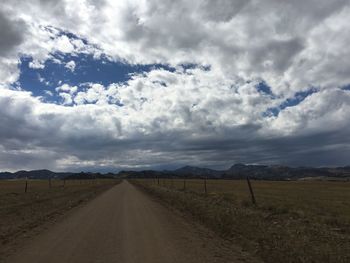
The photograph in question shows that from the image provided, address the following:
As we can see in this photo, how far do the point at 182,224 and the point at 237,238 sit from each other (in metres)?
4.42

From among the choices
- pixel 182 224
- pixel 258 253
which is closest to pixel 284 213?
pixel 182 224

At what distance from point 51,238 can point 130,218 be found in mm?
6051

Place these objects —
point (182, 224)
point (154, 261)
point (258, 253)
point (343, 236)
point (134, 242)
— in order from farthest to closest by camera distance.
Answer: point (182, 224) → point (343, 236) → point (134, 242) → point (258, 253) → point (154, 261)

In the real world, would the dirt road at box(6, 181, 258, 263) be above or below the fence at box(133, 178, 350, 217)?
below

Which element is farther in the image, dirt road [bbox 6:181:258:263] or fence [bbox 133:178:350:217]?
fence [bbox 133:178:350:217]

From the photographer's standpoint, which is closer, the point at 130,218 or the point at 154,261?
the point at 154,261

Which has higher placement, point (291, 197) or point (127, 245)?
point (291, 197)

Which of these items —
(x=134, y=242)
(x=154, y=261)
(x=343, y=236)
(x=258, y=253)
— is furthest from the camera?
(x=343, y=236)

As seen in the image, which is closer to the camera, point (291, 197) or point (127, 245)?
point (127, 245)

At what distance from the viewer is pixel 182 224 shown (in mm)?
17047

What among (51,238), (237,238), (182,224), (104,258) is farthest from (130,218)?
(104,258)

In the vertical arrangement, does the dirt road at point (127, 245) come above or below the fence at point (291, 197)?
below

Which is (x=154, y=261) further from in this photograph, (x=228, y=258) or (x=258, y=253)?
(x=258, y=253)

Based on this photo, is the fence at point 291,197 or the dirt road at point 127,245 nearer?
the dirt road at point 127,245
